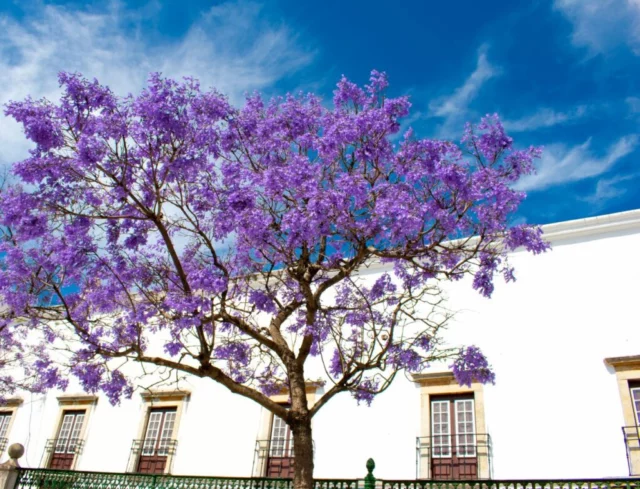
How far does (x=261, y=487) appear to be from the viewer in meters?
10.3

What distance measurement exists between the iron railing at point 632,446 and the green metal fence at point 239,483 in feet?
2.99

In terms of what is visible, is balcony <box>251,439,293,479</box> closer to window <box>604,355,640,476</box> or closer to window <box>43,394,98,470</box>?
window <box>43,394,98,470</box>

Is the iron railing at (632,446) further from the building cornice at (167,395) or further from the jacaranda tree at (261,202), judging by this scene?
the building cornice at (167,395)

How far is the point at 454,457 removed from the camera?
37.0ft

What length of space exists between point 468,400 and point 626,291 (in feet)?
11.4

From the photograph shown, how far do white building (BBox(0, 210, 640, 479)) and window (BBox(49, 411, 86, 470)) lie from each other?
11.5 feet

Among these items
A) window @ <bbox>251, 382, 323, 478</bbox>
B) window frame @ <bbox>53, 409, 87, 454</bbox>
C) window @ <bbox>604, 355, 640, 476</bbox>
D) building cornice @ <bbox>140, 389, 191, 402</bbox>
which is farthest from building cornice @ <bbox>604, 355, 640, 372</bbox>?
window frame @ <bbox>53, 409, 87, 454</bbox>

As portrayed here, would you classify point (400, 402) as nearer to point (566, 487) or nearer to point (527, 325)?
point (527, 325)

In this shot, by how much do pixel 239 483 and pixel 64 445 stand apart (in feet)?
27.1

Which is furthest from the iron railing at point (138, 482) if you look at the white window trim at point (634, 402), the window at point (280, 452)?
the white window trim at point (634, 402)

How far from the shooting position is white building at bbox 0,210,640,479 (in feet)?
34.4

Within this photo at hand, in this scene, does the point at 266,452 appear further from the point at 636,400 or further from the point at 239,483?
the point at 636,400

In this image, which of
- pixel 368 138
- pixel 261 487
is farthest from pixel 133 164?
pixel 261 487

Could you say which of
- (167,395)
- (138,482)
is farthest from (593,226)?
(167,395)
